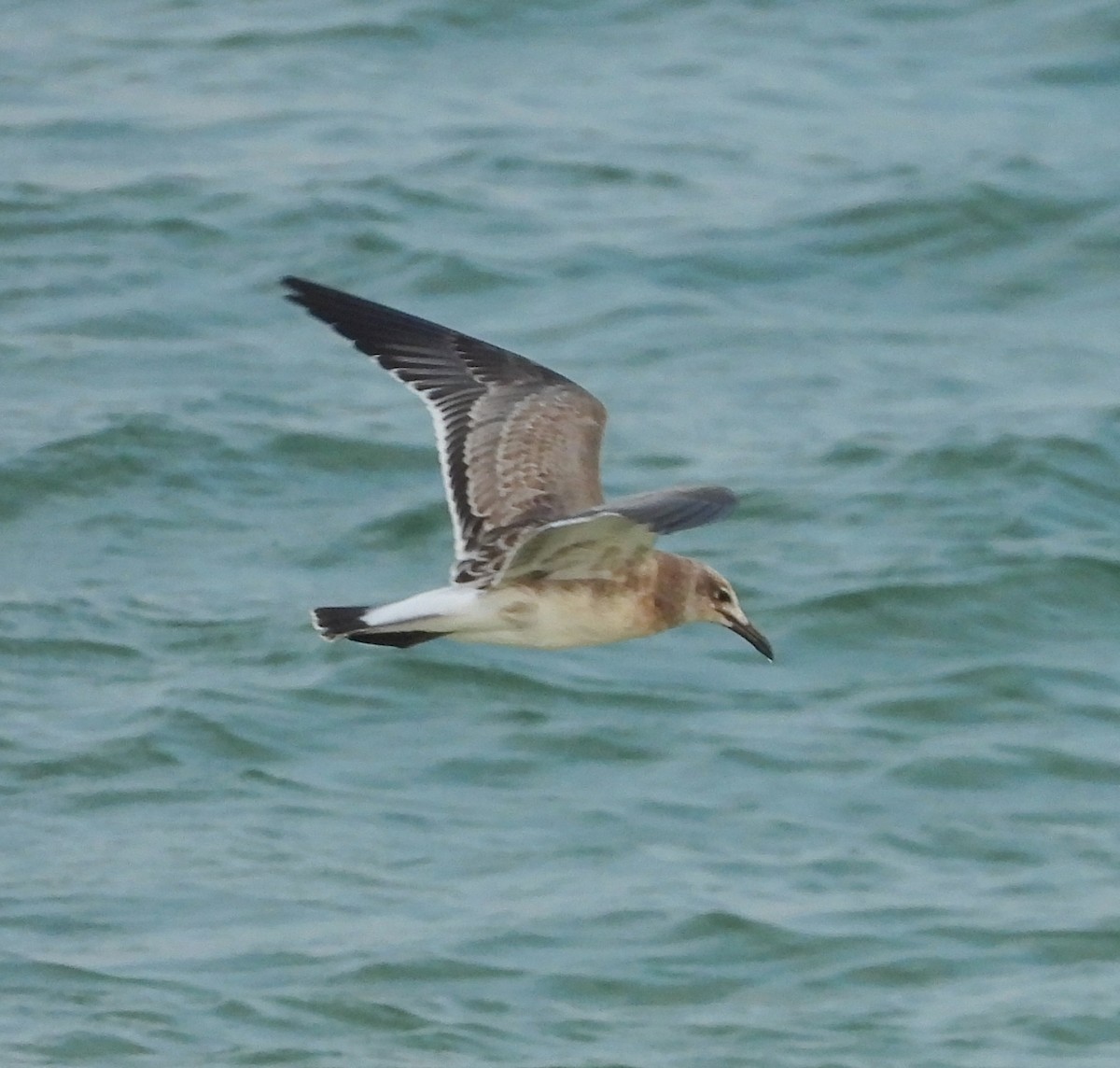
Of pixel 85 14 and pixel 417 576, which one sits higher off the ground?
pixel 85 14

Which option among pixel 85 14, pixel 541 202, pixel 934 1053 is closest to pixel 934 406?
pixel 541 202

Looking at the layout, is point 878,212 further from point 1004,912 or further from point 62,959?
point 62,959

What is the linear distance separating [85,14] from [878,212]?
5517mm

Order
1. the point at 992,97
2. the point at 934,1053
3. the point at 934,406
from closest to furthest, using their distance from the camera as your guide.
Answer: the point at 934,1053 → the point at 934,406 → the point at 992,97

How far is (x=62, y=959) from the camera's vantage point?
9125 mm

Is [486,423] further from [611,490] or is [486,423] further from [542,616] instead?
[611,490]

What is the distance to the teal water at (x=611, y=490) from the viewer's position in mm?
9156

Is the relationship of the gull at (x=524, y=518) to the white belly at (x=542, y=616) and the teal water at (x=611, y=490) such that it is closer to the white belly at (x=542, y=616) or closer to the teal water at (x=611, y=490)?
the white belly at (x=542, y=616)

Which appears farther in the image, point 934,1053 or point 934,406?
point 934,406

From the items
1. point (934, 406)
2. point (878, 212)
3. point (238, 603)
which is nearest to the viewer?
point (238, 603)

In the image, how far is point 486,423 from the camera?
8078 mm

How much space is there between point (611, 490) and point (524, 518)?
13.6 feet

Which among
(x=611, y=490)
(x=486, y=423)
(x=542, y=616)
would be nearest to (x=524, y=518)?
(x=542, y=616)

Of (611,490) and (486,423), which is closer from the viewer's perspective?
(486,423)
